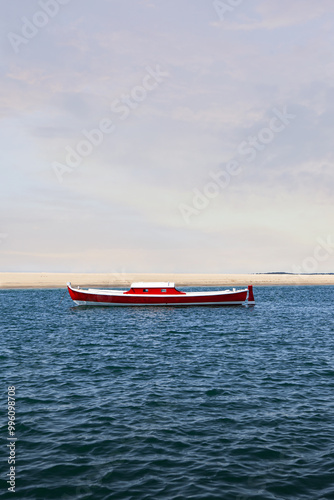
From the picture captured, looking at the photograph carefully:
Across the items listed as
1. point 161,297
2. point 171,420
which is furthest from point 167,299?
point 171,420

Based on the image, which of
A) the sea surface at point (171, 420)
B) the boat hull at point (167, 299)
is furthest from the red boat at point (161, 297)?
the sea surface at point (171, 420)

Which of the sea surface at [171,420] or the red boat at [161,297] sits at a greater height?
the red boat at [161,297]

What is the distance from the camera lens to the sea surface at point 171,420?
31.1ft

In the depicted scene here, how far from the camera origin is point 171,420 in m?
13.3

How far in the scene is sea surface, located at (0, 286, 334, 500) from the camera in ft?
31.1

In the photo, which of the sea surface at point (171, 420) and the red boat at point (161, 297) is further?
the red boat at point (161, 297)

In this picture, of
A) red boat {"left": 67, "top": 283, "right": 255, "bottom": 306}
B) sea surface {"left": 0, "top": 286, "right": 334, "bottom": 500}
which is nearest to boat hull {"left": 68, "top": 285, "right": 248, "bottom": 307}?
red boat {"left": 67, "top": 283, "right": 255, "bottom": 306}

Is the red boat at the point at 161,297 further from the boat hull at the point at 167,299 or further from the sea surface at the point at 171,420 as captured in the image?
the sea surface at the point at 171,420

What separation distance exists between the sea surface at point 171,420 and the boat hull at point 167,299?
2672 cm

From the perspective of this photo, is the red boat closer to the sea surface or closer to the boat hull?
the boat hull

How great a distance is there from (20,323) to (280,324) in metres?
27.0

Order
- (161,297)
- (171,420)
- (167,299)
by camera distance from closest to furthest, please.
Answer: (171,420) < (161,297) < (167,299)

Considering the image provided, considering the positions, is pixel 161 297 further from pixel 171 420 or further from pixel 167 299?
pixel 171 420

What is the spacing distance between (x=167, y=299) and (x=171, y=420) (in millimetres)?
41555
